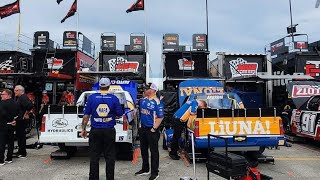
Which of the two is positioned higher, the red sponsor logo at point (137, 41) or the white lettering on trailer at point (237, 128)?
the red sponsor logo at point (137, 41)

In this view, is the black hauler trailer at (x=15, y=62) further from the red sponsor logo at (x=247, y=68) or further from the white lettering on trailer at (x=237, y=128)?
the white lettering on trailer at (x=237, y=128)

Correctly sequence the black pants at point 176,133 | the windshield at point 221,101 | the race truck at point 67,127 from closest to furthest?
the race truck at point 67,127
the black pants at point 176,133
the windshield at point 221,101

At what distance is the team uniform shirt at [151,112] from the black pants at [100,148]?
3.63 feet

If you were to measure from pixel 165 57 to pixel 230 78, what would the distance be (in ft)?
10.5

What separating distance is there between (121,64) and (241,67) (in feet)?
18.3

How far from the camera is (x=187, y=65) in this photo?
17641 millimetres

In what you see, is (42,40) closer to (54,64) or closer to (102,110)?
(54,64)

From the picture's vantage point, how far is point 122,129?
27.3 ft

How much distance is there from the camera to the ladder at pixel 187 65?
695 inches

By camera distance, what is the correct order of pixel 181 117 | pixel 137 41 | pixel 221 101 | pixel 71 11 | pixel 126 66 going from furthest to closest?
pixel 71 11
pixel 137 41
pixel 126 66
pixel 221 101
pixel 181 117

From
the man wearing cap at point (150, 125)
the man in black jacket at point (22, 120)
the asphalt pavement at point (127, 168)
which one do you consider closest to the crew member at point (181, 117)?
the asphalt pavement at point (127, 168)

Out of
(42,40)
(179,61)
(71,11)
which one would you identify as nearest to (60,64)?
(42,40)

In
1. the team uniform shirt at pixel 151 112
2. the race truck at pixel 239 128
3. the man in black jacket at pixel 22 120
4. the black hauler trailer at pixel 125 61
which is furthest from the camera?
the black hauler trailer at pixel 125 61

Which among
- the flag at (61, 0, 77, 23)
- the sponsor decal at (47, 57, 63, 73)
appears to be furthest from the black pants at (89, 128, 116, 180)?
the flag at (61, 0, 77, 23)
